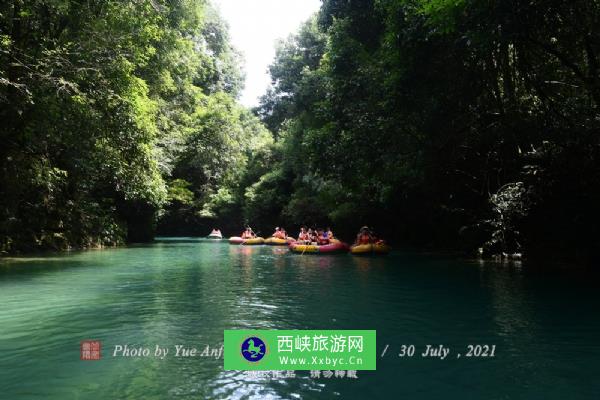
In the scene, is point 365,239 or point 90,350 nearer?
point 90,350

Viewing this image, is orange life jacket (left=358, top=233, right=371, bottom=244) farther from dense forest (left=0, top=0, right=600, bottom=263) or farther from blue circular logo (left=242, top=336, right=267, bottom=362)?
blue circular logo (left=242, top=336, right=267, bottom=362)

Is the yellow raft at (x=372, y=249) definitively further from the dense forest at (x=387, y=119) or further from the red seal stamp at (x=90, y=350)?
the red seal stamp at (x=90, y=350)

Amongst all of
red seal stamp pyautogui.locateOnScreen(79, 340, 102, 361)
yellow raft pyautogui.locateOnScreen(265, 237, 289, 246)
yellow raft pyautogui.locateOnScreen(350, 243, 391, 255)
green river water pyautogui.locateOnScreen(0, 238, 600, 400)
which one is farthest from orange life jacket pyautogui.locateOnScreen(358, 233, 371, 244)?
red seal stamp pyautogui.locateOnScreen(79, 340, 102, 361)

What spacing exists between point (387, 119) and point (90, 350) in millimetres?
11409

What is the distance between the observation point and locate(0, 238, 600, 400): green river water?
14.2 ft

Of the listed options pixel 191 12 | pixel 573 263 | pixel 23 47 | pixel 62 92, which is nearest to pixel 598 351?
pixel 573 263

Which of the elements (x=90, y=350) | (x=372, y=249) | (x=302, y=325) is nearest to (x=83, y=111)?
(x=90, y=350)

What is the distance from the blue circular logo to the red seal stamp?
1602 millimetres

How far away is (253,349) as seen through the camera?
484 cm

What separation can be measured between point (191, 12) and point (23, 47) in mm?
10212

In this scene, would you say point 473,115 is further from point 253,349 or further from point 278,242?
point 278,242

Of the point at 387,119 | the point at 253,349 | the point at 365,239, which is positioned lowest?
the point at 253,349

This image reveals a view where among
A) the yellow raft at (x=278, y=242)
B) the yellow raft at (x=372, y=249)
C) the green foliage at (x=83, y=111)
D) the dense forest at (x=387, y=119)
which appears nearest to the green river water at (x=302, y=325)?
the dense forest at (x=387, y=119)

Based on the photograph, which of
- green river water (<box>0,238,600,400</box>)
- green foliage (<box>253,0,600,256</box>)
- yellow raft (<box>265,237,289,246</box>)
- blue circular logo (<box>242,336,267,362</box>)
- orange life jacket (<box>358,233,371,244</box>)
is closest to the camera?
green river water (<box>0,238,600,400</box>)
